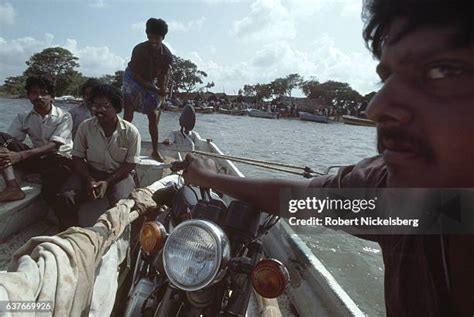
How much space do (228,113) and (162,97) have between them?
3968 centimetres

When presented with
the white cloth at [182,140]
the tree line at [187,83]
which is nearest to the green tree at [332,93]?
the tree line at [187,83]

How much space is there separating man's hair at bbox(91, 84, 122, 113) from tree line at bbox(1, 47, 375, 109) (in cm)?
3221

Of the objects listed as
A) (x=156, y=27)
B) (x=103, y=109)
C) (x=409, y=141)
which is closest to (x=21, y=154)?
(x=103, y=109)

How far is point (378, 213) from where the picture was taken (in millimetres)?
944

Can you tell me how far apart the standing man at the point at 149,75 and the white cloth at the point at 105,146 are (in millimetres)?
1310

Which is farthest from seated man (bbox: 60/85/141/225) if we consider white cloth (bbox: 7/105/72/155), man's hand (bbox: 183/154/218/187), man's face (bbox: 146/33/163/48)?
man's hand (bbox: 183/154/218/187)

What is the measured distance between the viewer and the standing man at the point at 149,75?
4247mm

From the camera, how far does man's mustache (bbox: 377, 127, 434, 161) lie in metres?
0.67

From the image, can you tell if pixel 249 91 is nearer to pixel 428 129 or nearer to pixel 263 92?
pixel 263 92

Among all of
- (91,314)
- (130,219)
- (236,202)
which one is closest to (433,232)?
(236,202)

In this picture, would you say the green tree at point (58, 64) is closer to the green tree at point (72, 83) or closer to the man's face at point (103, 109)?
the green tree at point (72, 83)

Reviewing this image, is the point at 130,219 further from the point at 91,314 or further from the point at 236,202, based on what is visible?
the point at 236,202

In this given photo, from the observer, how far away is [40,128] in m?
3.08

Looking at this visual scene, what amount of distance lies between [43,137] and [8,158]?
480 mm
